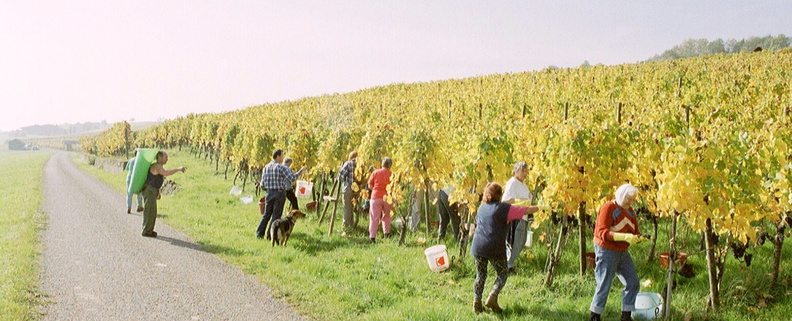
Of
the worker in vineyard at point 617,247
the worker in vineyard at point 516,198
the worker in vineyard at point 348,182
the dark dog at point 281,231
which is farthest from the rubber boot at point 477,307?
the worker in vineyard at point 348,182

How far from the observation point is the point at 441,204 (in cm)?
1007

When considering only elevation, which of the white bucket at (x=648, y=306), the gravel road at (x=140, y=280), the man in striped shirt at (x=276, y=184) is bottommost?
the gravel road at (x=140, y=280)

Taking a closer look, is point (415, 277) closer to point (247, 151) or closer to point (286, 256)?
point (286, 256)

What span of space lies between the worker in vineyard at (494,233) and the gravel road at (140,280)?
7.39 ft

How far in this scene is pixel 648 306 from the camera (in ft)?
19.8

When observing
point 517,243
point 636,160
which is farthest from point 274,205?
point 636,160

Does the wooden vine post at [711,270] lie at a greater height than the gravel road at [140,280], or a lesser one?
greater

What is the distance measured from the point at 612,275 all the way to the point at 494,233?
1.30 metres

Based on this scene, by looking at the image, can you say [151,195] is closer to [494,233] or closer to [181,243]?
[181,243]

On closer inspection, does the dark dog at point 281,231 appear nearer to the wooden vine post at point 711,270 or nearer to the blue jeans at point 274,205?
the blue jeans at point 274,205

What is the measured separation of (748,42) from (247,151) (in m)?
93.1

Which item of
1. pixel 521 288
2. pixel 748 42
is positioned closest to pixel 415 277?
pixel 521 288

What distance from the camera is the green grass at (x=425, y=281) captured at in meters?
6.18

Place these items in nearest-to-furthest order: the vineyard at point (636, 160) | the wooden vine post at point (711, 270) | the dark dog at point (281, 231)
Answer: the vineyard at point (636, 160), the wooden vine post at point (711, 270), the dark dog at point (281, 231)
